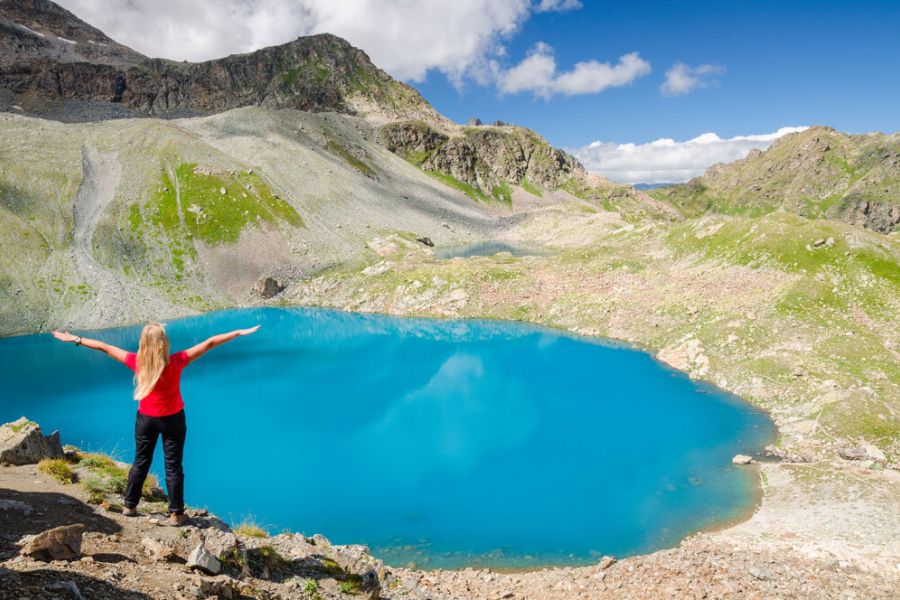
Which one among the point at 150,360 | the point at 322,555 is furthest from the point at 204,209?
the point at 150,360

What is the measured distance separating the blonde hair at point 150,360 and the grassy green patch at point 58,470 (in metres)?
6.25

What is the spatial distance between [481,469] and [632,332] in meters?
34.5

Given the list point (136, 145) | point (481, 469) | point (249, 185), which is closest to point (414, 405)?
point (481, 469)

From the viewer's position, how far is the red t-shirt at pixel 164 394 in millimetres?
9945

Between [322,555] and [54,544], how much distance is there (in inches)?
277

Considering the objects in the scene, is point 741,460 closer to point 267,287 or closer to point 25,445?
point 25,445

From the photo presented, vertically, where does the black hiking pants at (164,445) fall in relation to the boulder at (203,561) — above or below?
above

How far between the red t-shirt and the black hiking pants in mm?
143

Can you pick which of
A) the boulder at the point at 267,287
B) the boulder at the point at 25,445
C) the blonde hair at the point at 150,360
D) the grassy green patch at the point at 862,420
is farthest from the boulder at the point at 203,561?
the boulder at the point at 267,287

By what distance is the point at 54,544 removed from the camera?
8.59 meters

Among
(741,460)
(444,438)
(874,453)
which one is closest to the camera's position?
(874,453)

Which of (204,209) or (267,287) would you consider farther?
(204,209)

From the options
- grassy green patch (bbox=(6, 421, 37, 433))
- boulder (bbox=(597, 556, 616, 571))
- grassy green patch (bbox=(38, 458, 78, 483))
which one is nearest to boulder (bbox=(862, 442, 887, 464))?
boulder (bbox=(597, 556, 616, 571))

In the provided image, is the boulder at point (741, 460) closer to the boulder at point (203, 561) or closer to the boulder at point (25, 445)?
the boulder at point (203, 561)
